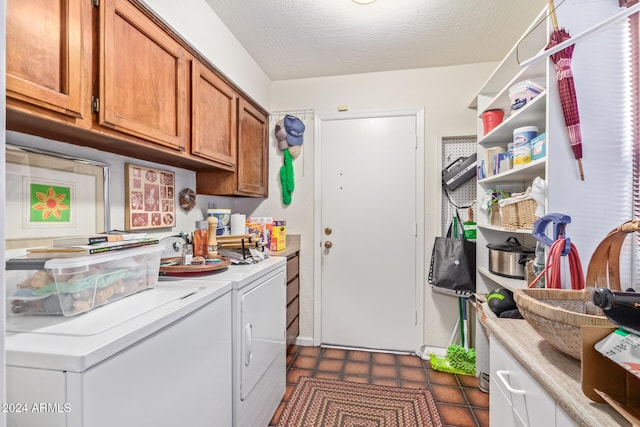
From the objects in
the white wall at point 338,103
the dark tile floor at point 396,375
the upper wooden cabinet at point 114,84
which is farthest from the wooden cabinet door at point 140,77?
the dark tile floor at point 396,375

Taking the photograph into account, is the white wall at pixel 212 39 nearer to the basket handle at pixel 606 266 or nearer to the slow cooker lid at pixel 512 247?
the basket handle at pixel 606 266

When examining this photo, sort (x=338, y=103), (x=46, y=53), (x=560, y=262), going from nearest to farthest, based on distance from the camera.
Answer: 1. (x=46, y=53)
2. (x=560, y=262)
3. (x=338, y=103)

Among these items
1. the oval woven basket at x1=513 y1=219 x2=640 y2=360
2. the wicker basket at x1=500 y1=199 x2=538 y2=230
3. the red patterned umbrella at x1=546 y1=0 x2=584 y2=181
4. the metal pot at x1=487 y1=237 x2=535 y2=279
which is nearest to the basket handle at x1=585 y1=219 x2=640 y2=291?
the oval woven basket at x1=513 y1=219 x2=640 y2=360

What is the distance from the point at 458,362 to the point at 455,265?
75cm

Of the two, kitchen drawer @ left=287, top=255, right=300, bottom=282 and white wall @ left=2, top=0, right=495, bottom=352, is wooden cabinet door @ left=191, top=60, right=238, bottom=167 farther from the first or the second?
kitchen drawer @ left=287, top=255, right=300, bottom=282

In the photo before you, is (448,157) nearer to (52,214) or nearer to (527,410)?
(527,410)

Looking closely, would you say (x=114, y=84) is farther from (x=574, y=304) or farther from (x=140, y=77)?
(x=574, y=304)

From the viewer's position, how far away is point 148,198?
1.79m

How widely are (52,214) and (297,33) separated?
179 cm

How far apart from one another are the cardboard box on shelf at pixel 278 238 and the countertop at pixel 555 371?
5.84 ft

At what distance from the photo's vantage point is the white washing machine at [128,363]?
2.34 ft

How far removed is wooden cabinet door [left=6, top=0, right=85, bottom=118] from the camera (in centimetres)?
86

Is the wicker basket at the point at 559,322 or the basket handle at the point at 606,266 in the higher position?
the basket handle at the point at 606,266

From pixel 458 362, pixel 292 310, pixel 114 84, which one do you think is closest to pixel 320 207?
pixel 292 310
